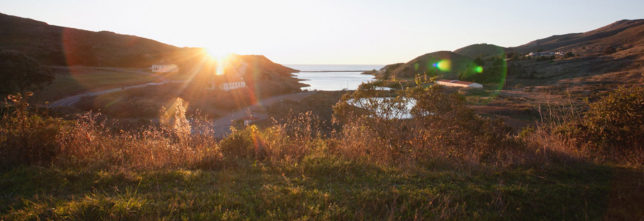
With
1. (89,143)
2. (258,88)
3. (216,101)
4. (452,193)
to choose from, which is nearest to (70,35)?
(258,88)

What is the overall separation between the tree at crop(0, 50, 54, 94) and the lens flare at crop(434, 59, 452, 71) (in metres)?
101

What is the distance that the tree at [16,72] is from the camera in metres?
16.9

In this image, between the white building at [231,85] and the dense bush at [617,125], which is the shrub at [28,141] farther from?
the white building at [231,85]

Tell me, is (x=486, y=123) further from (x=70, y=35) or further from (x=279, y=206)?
(x=70, y=35)

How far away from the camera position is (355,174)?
4.52 m

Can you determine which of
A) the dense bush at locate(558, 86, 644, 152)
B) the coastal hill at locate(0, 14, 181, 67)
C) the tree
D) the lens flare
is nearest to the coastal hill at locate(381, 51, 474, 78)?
the lens flare

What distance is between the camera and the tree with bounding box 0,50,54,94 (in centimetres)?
1688

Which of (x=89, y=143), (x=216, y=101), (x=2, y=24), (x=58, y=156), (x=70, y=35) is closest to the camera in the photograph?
(x=58, y=156)

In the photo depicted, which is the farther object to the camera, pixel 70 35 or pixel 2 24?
pixel 70 35

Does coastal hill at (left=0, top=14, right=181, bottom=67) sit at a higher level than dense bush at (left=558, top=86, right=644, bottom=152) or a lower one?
higher

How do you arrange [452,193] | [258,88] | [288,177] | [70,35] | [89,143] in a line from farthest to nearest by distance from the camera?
[70,35], [258,88], [89,143], [288,177], [452,193]

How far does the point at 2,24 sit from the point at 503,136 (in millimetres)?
93415

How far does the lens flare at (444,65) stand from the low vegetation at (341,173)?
103 meters

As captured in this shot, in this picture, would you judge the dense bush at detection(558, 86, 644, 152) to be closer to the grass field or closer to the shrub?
the grass field
